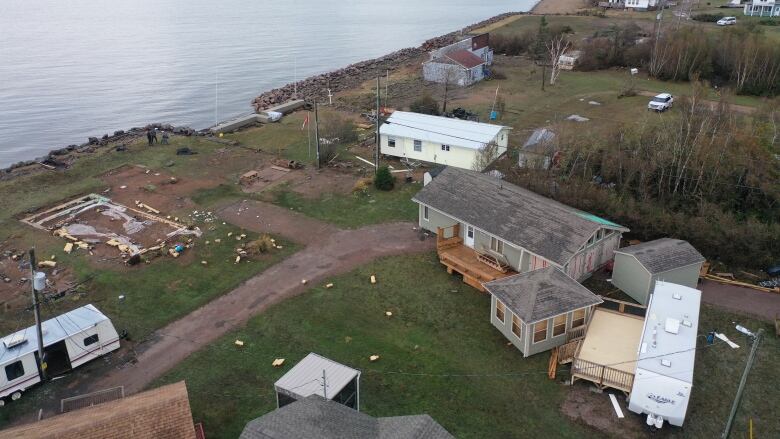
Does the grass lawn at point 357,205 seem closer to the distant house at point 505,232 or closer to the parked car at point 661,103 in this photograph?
the distant house at point 505,232

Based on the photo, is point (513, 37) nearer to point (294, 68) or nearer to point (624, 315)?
point (294, 68)

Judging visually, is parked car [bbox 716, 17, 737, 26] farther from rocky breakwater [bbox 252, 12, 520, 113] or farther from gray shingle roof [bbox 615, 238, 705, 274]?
gray shingle roof [bbox 615, 238, 705, 274]

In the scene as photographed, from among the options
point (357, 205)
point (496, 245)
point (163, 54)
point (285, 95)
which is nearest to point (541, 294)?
point (496, 245)

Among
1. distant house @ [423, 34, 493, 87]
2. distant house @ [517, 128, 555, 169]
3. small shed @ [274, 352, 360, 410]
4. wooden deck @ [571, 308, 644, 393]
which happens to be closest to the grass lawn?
distant house @ [517, 128, 555, 169]

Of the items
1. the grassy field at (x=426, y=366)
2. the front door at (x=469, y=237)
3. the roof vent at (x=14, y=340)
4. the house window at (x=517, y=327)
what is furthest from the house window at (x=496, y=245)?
the roof vent at (x=14, y=340)

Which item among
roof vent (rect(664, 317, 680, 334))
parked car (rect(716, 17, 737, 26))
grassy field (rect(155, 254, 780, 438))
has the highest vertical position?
parked car (rect(716, 17, 737, 26))
